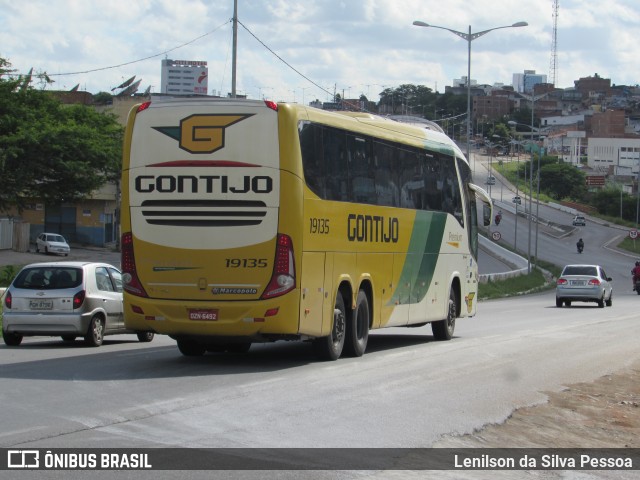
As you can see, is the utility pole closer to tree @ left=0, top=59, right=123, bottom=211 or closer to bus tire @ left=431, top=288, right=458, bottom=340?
tree @ left=0, top=59, right=123, bottom=211

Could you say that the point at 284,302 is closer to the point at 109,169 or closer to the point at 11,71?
the point at 11,71

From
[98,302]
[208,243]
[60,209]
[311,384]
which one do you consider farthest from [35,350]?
[60,209]

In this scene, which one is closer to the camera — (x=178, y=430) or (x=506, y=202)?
(x=178, y=430)

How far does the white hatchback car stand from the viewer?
66.3 meters

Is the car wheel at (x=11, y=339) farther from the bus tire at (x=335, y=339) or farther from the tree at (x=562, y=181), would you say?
the tree at (x=562, y=181)

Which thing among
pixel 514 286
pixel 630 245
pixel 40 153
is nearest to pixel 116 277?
pixel 40 153

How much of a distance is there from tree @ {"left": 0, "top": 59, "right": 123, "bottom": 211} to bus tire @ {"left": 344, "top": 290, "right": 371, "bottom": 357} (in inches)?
1217

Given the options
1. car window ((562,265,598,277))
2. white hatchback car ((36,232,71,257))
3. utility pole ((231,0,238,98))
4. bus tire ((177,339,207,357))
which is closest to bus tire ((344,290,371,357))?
bus tire ((177,339,207,357))

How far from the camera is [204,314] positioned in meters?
15.2

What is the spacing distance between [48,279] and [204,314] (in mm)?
5941

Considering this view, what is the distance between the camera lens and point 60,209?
267ft

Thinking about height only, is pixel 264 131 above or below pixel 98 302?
above

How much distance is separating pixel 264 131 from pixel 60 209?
68452mm

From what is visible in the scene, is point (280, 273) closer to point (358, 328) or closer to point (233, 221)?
point (233, 221)
